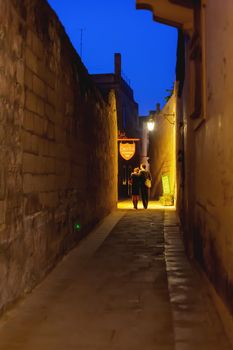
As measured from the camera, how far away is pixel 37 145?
195 inches

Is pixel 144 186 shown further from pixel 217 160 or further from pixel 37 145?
pixel 217 160

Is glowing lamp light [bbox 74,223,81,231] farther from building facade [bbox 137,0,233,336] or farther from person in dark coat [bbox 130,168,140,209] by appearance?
person in dark coat [bbox 130,168,140,209]

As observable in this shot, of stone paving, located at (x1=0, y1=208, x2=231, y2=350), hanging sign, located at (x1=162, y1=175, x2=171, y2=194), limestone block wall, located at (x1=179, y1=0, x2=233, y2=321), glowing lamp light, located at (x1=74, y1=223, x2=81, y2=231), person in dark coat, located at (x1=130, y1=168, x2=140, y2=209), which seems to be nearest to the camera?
stone paving, located at (x1=0, y1=208, x2=231, y2=350)

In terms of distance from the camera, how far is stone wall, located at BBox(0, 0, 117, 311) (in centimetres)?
388

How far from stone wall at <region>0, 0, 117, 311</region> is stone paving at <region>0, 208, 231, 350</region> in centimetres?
28

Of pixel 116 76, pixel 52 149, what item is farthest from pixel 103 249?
pixel 116 76

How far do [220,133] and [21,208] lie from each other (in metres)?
2.15

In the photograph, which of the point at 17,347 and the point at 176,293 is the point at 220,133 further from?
the point at 17,347

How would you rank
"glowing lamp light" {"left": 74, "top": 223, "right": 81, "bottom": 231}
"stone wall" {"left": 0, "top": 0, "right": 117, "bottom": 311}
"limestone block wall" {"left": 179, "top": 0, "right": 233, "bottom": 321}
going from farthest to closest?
"glowing lamp light" {"left": 74, "top": 223, "right": 81, "bottom": 231}
"stone wall" {"left": 0, "top": 0, "right": 117, "bottom": 311}
"limestone block wall" {"left": 179, "top": 0, "right": 233, "bottom": 321}

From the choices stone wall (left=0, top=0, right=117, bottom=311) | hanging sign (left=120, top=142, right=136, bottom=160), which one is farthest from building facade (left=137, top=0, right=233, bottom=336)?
hanging sign (left=120, top=142, right=136, bottom=160)

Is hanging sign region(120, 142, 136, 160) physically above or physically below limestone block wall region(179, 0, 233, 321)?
above

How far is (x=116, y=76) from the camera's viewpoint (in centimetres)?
2727

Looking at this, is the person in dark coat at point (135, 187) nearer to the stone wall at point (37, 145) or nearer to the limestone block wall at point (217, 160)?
the stone wall at point (37, 145)

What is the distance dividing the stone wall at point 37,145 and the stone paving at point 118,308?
285 mm
